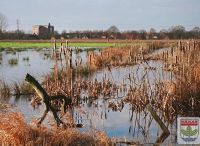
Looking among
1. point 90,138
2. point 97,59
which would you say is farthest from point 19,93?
point 97,59

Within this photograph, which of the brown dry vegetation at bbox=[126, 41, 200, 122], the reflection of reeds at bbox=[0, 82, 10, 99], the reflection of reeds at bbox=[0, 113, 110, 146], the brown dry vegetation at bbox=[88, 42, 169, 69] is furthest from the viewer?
the brown dry vegetation at bbox=[88, 42, 169, 69]

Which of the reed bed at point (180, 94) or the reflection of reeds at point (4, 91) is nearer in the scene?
the reed bed at point (180, 94)

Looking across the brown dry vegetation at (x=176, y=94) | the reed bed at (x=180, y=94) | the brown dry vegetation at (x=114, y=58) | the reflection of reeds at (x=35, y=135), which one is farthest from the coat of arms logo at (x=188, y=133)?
the brown dry vegetation at (x=114, y=58)

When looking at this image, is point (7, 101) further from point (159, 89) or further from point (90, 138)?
point (90, 138)

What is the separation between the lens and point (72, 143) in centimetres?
719

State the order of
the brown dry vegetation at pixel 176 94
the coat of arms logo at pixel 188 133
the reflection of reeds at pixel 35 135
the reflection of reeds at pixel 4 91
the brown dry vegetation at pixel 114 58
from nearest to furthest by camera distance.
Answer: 1. the reflection of reeds at pixel 35 135
2. the coat of arms logo at pixel 188 133
3. the brown dry vegetation at pixel 176 94
4. the reflection of reeds at pixel 4 91
5. the brown dry vegetation at pixel 114 58

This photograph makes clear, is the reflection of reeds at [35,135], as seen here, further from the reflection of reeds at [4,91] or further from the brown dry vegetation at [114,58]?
the brown dry vegetation at [114,58]

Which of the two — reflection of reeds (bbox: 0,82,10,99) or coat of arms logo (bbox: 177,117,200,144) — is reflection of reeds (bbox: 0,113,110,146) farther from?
reflection of reeds (bbox: 0,82,10,99)

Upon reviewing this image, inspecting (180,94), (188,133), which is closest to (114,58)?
(180,94)

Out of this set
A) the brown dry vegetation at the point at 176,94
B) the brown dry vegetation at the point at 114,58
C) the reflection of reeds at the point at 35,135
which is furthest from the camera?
the brown dry vegetation at the point at 114,58

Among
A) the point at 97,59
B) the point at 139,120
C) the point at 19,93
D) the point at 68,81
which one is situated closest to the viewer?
the point at 139,120

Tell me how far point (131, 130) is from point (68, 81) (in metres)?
2.94

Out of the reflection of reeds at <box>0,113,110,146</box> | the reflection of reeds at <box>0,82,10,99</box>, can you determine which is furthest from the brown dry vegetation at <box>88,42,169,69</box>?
the reflection of reeds at <box>0,113,110,146</box>

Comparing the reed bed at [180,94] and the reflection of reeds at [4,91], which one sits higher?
the reed bed at [180,94]
